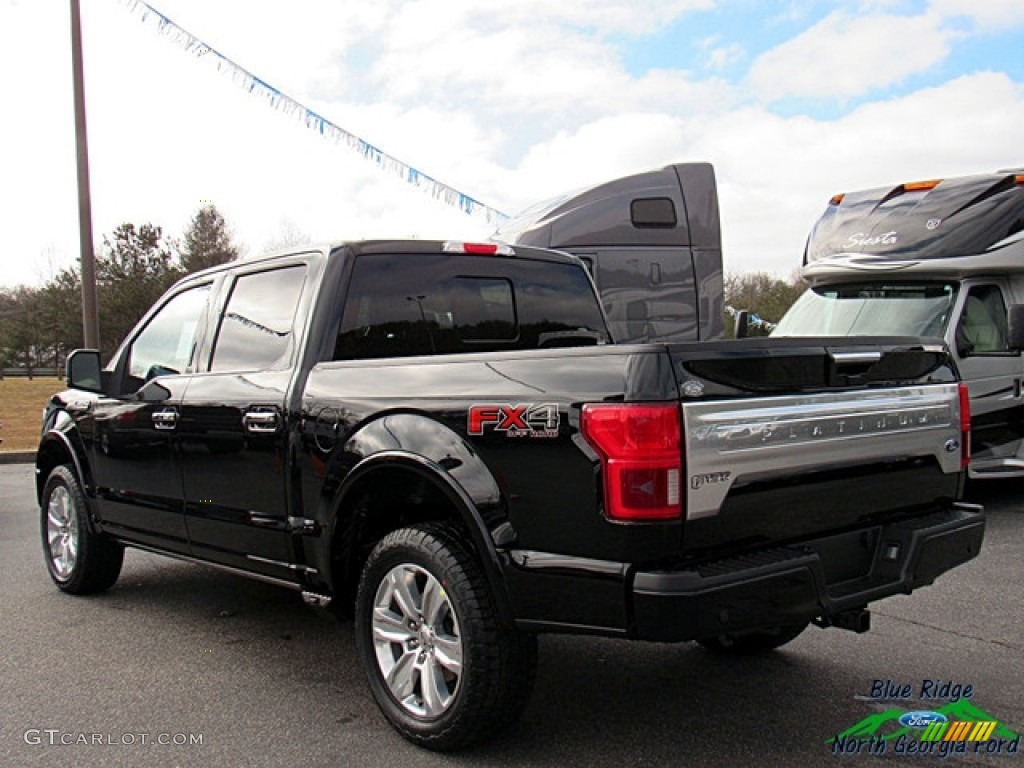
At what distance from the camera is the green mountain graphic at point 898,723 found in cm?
337

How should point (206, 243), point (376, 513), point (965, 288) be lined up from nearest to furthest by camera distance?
1. point (376, 513)
2. point (965, 288)
3. point (206, 243)

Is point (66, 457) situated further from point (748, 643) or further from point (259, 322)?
point (748, 643)

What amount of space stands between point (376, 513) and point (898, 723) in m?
2.12

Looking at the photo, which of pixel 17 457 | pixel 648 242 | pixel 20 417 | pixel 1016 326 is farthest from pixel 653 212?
pixel 20 417

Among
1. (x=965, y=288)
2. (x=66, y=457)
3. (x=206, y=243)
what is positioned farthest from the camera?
(x=206, y=243)

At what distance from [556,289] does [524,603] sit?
2.20 metres

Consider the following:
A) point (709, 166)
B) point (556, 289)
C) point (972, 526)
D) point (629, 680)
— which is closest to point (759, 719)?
point (629, 680)

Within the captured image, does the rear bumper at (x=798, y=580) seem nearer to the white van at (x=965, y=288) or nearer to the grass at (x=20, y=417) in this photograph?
the white van at (x=965, y=288)

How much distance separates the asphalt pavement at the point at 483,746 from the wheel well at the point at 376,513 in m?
0.55

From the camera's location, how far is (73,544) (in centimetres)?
555

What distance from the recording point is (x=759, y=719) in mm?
3535

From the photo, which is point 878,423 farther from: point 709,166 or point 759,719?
point 709,166

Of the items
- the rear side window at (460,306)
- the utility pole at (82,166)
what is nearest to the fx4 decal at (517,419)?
the rear side window at (460,306)

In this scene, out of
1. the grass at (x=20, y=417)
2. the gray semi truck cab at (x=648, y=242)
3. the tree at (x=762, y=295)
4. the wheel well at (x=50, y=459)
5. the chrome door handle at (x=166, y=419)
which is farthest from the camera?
the tree at (x=762, y=295)
